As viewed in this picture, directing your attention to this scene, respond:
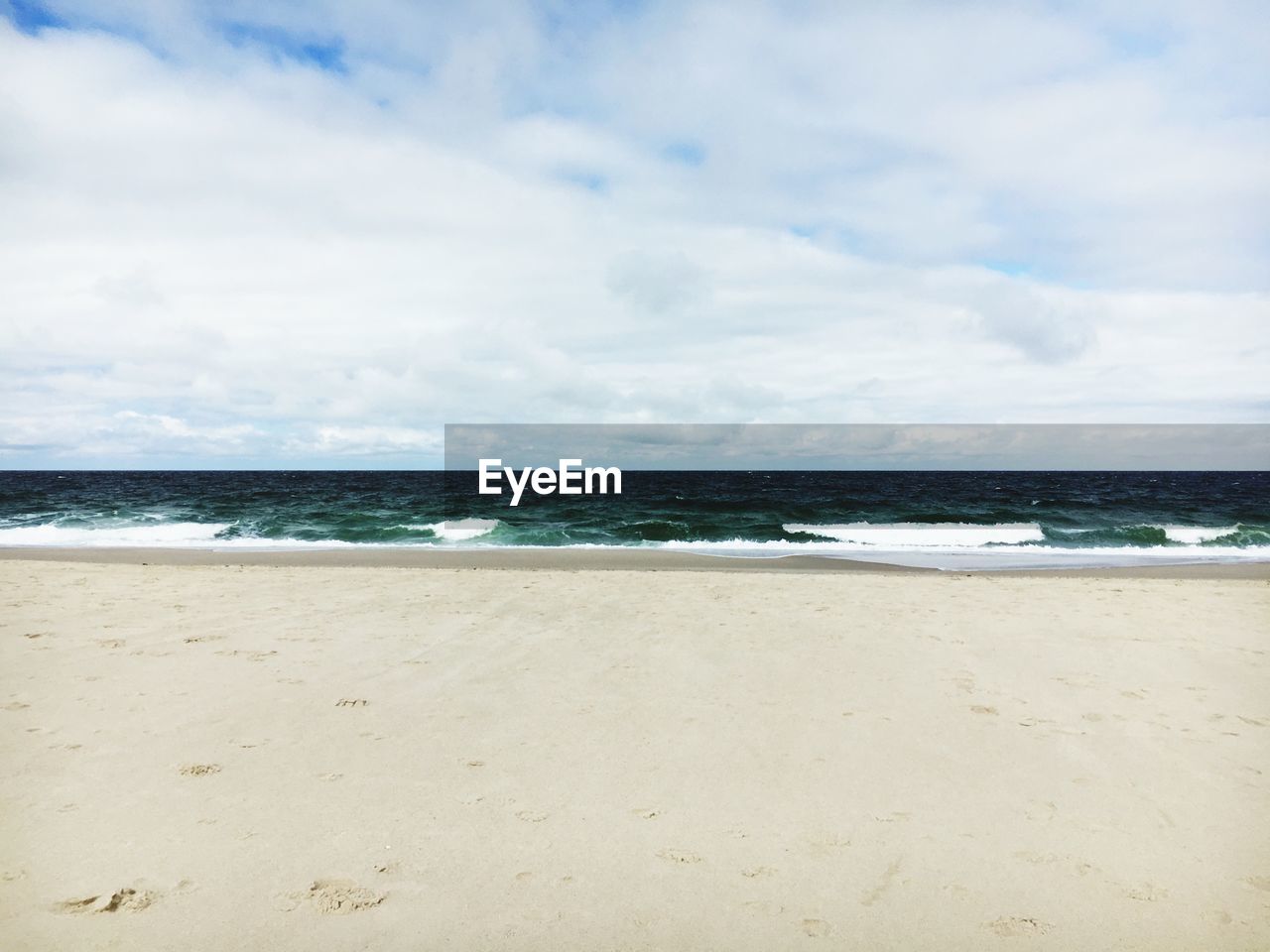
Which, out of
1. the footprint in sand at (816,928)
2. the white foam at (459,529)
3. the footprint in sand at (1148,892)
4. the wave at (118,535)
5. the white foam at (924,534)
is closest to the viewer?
the footprint in sand at (816,928)

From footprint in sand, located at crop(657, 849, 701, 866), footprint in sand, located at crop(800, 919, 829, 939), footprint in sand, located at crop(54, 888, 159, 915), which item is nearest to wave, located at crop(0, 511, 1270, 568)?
footprint in sand, located at crop(657, 849, 701, 866)

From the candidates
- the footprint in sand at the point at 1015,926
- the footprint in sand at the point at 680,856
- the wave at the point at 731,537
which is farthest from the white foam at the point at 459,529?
the footprint in sand at the point at 1015,926

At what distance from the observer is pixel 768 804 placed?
4.01 metres

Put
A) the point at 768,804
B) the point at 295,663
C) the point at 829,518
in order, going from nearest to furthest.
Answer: the point at 768,804 → the point at 295,663 → the point at 829,518

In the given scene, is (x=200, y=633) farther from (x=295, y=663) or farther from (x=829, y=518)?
(x=829, y=518)

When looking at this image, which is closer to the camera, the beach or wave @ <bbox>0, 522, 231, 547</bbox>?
the beach

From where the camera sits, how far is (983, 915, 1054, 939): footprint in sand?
299 cm

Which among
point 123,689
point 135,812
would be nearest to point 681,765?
point 135,812

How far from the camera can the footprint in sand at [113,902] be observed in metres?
2.98

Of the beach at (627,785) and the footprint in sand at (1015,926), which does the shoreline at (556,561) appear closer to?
the beach at (627,785)

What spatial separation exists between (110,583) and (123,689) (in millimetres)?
7422

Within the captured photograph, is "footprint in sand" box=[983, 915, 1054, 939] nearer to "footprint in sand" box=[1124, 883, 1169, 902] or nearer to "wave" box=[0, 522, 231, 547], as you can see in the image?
"footprint in sand" box=[1124, 883, 1169, 902]

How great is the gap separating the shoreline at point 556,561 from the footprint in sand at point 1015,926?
42.7 ft

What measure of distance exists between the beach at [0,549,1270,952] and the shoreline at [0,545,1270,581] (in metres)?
7.79
